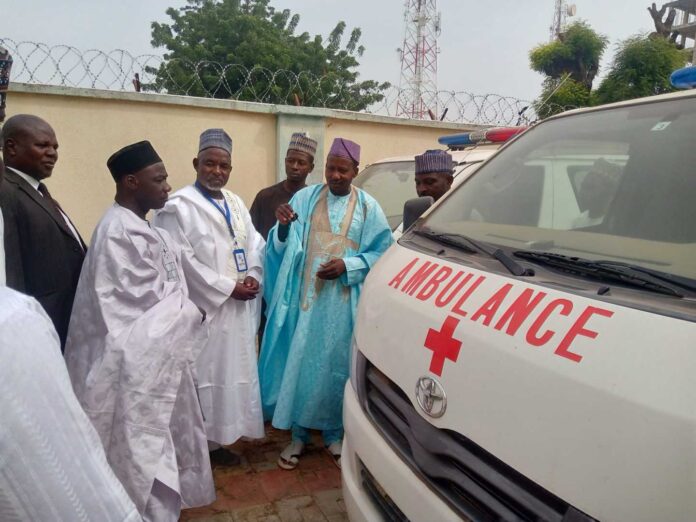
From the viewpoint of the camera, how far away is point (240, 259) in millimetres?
3109

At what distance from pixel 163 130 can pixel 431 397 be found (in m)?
5.73

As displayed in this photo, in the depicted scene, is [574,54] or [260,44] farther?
[574,54]

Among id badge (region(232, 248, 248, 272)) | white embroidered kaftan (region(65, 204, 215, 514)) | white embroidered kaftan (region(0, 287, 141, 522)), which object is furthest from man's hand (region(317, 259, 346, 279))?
white embroidered kaftan (region(0, 287, 141, 522))

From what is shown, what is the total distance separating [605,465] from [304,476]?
7.17 ft

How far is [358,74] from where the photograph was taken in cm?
2262

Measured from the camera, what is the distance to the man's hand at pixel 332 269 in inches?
114

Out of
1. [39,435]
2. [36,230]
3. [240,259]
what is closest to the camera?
[39,435]

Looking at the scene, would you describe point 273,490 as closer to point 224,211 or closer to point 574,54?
point 224,211

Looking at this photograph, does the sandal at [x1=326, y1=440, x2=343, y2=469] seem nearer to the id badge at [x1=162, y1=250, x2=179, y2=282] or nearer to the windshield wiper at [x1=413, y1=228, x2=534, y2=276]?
the id badge at [x1=162, y1=250, x2=179, y2=282]

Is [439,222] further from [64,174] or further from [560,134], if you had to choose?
[64,174]

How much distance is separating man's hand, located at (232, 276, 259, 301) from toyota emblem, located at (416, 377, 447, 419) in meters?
1.69

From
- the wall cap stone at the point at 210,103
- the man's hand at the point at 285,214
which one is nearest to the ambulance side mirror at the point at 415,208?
the man's hand at the point at 285,214

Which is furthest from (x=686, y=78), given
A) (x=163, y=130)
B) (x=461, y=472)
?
(x=163, y=130)

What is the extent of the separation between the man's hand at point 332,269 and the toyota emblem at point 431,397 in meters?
1.46
